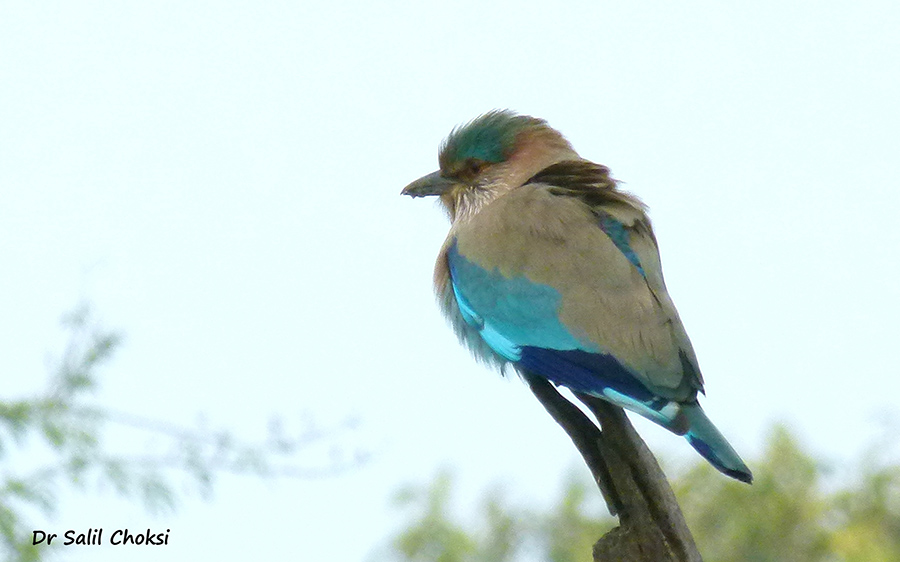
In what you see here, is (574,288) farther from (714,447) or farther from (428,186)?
(428,186)

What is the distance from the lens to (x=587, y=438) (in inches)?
139

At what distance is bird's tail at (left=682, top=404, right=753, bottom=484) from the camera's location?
126 inches

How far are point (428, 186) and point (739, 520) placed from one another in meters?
3.11

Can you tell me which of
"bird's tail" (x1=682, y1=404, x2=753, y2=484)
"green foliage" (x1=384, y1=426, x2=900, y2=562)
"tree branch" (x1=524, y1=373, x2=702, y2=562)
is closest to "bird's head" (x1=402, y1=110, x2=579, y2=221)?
"tree branch" (x1=524, y1=373, x2=702, y2=562)

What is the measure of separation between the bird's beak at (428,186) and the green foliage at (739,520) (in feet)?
8.46

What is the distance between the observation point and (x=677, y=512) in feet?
11.1

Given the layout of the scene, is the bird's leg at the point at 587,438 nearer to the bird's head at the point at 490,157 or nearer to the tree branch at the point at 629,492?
the tree branch at the point at 629,492

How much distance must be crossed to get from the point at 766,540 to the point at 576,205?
12.1ft

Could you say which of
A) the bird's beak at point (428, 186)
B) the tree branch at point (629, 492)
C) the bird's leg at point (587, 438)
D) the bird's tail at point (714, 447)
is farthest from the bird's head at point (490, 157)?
the bird's tail at point (714, 447)

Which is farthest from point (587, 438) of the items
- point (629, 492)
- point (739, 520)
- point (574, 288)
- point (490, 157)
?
point (739, 520)

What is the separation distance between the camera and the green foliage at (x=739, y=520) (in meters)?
6.91

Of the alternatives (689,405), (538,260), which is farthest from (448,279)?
(689,405)

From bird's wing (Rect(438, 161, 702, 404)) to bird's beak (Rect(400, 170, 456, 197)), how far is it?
0.66m

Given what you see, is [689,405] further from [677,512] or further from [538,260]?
[538,260]
